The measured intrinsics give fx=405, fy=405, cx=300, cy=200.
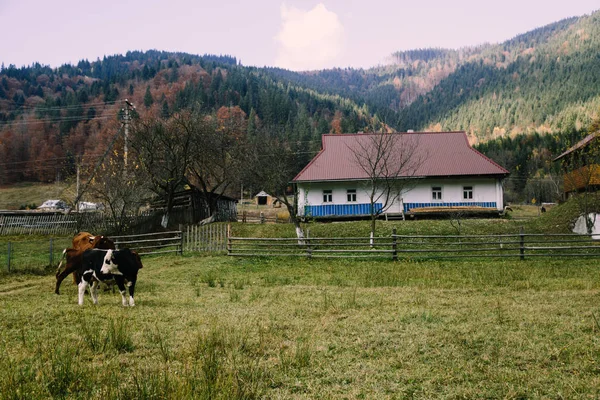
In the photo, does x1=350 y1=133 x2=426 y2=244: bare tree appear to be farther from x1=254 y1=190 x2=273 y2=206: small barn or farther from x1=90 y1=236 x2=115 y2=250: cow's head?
x1=254 y1=190 x2=273 y2=206: small barn

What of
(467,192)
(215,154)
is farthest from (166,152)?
(467,192)

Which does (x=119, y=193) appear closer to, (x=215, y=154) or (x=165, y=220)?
(x=165, y=220)

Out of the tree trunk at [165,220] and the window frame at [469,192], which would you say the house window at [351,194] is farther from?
the tree trunk at [165,220]

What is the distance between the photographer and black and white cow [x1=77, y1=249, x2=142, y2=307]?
927cm

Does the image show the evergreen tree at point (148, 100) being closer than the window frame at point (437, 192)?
No

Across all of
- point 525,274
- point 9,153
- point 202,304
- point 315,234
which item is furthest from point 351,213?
point 9,153

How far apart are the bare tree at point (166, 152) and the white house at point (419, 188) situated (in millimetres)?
8961

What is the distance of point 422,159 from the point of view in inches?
1339

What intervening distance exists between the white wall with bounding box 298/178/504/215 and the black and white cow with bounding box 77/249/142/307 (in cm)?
2429

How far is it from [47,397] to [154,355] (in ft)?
5.05

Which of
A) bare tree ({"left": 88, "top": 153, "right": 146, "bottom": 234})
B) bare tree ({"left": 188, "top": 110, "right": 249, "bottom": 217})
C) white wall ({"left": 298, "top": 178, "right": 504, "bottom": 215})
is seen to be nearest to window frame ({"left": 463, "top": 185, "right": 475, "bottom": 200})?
white wall ({"left": 298, "top": 178, "right": 504, "bottom": 215})

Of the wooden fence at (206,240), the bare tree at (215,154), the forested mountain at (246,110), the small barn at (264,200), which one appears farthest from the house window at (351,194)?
the small barn at (264,200)

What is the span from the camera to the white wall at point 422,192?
108 ft

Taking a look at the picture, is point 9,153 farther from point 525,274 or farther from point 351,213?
point 525,274
